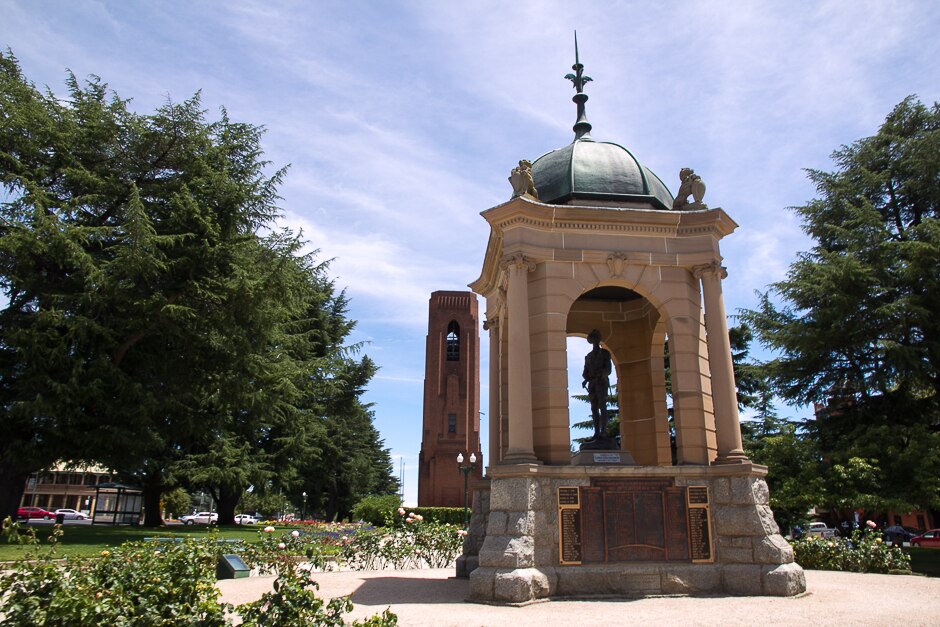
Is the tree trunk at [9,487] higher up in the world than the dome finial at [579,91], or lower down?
lower down

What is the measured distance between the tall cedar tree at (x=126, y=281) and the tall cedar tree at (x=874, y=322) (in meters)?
16.2

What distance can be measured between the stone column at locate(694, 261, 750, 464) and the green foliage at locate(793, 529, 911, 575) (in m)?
5.65

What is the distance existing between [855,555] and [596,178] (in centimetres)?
954

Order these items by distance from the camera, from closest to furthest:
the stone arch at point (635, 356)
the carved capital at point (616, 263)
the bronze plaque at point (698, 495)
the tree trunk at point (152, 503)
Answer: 1. the bronze plaque at point (698, 495)
2. the carved capital at point (616, 263)
3. the stone arch at point (635, 356)
4. the tree trunk at point (152, 503)

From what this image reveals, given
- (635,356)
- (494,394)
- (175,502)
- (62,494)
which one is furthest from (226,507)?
(62,494)

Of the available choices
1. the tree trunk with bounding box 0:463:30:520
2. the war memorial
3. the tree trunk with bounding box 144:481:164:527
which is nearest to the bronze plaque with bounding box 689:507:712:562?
the war memorial

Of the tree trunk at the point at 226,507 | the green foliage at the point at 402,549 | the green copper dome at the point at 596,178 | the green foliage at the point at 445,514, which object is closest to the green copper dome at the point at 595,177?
the green copper dome at the point at 596,178

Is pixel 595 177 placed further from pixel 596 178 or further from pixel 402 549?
pixel 402 549

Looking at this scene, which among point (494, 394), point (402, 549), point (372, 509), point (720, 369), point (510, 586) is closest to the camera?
point (510, 586)

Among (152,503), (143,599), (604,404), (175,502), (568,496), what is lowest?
(175,502)

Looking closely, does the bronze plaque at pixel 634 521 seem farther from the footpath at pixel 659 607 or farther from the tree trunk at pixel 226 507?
the tree trunk at pixel 226 507

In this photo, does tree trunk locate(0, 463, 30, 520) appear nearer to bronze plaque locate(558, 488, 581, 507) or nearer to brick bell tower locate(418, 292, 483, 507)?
bronze plaque locate(558, 488, 581, 507)

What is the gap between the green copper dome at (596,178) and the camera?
11289mm

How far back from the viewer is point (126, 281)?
52.5 feet
